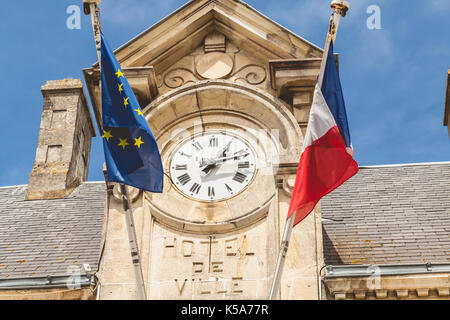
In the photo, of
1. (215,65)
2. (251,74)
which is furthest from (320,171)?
(215,65)

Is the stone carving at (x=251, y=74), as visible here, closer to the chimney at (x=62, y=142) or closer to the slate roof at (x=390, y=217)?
the slate roof at (x=390, y=217)

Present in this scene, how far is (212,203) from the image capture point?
13.5 metres

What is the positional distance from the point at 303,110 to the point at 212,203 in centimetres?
179

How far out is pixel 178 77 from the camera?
1467 centimetres

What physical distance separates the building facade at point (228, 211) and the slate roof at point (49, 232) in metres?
0.03

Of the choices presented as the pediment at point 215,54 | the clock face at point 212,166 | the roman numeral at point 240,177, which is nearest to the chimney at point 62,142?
the pediment at point 215,54

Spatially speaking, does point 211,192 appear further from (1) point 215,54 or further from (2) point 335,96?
(1) point 215,54

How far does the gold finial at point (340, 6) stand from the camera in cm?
1284

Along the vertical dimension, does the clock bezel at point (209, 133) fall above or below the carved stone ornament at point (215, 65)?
below

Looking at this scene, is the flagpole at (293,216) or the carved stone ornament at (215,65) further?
the carved stone ornament at (215,65)

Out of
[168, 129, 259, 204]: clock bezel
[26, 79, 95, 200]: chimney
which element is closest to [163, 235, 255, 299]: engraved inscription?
[168, 129, 259, 204]: clock bezel

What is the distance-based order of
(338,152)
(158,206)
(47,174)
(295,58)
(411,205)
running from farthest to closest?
(47,174) → (411,205) → (295,58) → (158,206) → (338,152)
